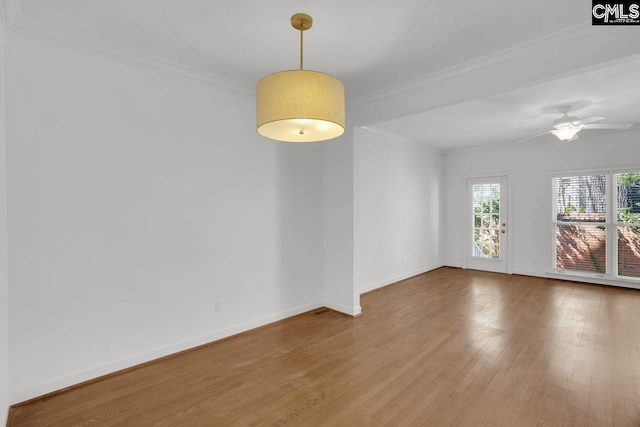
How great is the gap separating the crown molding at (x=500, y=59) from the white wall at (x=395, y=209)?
1.54 meters

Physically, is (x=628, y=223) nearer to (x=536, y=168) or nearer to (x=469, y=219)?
(x=536, y=168)

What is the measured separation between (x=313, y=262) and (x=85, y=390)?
2626 millimetres

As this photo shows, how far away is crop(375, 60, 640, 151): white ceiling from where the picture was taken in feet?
11.4

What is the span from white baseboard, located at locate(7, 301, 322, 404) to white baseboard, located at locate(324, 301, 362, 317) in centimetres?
72

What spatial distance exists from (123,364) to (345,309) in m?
2.49

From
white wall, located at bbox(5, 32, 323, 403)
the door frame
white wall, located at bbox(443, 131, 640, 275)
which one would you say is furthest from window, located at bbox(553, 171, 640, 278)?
white wall, located at bbox(5, 32, 323, 403)

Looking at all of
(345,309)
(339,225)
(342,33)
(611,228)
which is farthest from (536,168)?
(342,33)

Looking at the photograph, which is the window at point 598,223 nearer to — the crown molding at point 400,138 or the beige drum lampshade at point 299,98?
the crown molding at point 400,138

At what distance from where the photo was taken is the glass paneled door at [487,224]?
674cm

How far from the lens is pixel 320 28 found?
2443 mm

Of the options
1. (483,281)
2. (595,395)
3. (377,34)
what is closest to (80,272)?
(377,34)

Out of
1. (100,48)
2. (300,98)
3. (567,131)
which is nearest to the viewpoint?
(300,98)

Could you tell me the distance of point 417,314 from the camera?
13.6ft

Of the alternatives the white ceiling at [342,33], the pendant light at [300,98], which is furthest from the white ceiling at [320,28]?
the pendant light at [300,98]
